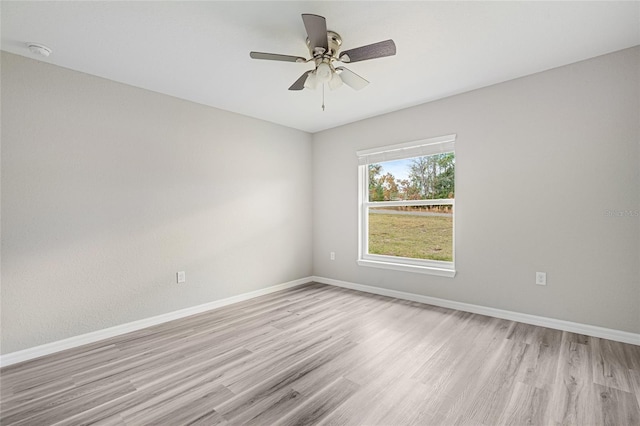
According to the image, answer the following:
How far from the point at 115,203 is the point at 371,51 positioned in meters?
2.74

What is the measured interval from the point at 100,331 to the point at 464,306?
3811mm

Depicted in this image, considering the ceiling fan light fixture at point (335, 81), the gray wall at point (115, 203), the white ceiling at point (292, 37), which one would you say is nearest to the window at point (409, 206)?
the white ceiling at point (292, 37)

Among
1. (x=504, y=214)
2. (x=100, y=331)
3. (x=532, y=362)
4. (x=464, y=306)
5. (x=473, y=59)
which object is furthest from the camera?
(x=464, y=306)

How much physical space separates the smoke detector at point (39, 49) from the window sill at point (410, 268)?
3.97 meters

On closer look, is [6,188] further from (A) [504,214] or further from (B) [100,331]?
(A) [504,214]

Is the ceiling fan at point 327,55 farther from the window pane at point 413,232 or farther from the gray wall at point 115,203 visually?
the window pane at point 413,232

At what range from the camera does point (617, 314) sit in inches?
97.8

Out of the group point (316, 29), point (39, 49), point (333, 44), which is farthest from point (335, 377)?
point (39, 49)

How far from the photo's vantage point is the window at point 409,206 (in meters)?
3.59

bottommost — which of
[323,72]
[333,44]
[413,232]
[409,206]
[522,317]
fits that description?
[522,317]

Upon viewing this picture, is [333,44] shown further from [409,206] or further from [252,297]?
[252,297]

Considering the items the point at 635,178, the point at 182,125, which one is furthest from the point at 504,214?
the point at 182,125

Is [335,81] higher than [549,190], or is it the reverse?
[335,81]

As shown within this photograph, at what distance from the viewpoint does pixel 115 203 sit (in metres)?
2.86
